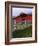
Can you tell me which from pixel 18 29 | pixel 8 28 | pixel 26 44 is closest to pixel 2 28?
pixel 8 28

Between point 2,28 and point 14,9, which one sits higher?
point 14,9

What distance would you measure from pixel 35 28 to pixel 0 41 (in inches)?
20.3

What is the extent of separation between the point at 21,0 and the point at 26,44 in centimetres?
62

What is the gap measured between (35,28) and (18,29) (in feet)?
0.80

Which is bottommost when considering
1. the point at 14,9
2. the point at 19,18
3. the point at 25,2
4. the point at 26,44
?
the point at 26,44

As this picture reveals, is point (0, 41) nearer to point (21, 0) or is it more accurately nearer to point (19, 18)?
point (19, 18)

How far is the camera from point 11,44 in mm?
1350

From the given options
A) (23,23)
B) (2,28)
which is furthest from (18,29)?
(2,28)

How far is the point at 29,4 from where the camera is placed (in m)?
1.40

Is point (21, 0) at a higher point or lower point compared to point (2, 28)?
higher

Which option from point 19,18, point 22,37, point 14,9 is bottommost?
point 22,37

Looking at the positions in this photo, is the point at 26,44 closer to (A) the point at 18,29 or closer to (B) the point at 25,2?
(A) the point at 18,29

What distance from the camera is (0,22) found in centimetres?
134

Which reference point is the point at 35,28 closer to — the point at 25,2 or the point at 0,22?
the point at 25,2
